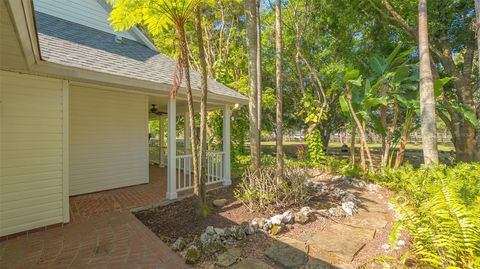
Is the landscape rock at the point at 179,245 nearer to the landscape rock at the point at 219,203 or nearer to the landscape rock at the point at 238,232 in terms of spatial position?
the landscape rock at the point at 238,232

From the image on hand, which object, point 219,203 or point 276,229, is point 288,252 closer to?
point 276,229

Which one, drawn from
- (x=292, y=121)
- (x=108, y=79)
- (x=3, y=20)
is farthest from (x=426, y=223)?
(x=292, y=121)

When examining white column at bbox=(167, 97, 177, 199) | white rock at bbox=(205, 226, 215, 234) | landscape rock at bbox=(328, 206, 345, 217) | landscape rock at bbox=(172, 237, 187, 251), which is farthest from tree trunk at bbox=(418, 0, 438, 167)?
white column at bbox=(167, 97, 177, 199)

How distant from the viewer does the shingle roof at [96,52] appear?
4.61 metres

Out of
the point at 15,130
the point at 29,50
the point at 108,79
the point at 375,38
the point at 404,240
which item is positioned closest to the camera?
the point at 29,50

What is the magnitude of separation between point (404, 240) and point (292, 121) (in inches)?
667

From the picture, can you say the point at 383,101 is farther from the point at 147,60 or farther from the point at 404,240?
the point at 147,60

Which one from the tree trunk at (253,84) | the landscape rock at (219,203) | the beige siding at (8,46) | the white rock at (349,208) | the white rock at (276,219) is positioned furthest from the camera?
the tree trunk at (253,84)

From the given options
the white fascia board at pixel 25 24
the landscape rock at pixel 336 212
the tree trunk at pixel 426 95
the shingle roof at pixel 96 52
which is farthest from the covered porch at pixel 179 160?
the tree trunk at pixel 426 95

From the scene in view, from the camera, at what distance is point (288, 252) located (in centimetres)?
338

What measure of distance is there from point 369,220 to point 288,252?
7.64ft

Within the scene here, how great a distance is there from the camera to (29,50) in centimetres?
328

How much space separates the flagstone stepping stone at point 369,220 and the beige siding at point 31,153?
576 cm

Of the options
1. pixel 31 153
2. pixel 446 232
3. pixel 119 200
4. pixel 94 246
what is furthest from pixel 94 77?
pixel 446 232
